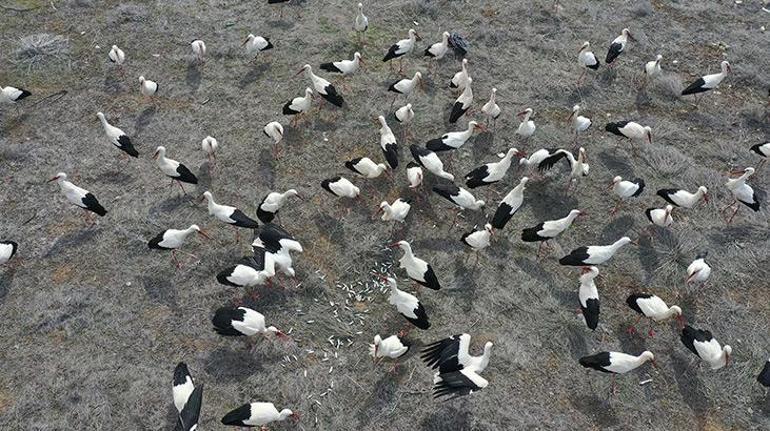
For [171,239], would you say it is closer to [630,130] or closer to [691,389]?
[691,389]

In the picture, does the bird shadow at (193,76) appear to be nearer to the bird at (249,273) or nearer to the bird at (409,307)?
the bird at (249,273)

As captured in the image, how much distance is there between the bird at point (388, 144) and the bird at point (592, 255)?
3.33m

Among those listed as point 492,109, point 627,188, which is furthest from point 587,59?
point 627,188

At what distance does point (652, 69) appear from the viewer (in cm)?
1223

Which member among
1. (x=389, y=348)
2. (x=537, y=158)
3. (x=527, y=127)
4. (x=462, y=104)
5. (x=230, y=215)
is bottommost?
(x=389, y=348)

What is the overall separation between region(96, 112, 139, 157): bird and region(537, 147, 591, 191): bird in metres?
7.29

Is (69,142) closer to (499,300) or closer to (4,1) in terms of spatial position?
(4,1)

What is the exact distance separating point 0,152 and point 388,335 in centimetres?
784

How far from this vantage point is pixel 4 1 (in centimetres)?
1384

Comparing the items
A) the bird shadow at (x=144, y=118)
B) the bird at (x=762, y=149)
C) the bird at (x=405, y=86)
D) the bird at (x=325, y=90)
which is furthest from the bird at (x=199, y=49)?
the bird at (x=762, y=149)

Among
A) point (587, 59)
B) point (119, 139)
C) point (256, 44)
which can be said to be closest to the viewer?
point (119, 139)

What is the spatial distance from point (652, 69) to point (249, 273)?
9423mm

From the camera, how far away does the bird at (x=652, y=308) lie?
8.26 metres

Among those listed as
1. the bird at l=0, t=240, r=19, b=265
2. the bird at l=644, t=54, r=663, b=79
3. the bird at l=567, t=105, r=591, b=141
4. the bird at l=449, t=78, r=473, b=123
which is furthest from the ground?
the bird at l=449, t=78, r=473, b=123
